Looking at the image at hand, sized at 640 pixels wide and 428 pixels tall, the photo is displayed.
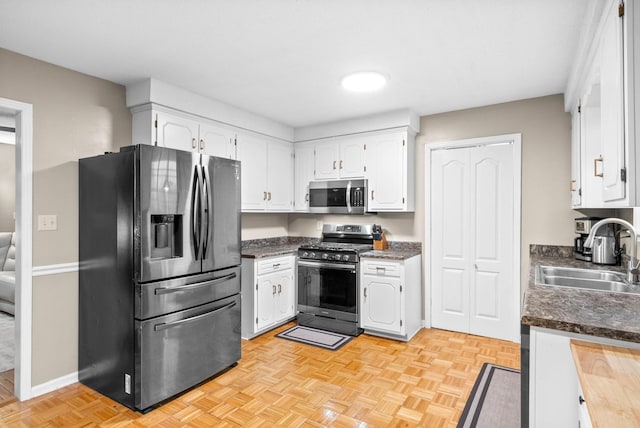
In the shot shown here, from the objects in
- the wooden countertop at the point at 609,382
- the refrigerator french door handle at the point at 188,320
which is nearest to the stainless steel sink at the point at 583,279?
the wooden countertop at the point at 609,382

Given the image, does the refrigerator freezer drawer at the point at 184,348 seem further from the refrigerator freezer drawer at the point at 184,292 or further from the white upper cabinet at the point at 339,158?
the white upper cabinet at the point at 339,158

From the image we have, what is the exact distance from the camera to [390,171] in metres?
3.88

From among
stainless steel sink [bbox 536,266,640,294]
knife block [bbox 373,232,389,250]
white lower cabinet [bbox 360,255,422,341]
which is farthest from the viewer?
knife block [bbox 373,232,389,250]

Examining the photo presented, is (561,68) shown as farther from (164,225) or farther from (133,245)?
(133,245)

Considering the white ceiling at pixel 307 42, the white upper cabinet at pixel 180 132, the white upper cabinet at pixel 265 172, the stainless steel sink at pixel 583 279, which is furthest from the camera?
the white upper cabinet at pixel 265 172

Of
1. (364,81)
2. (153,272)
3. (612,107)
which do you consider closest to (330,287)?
(153,272)

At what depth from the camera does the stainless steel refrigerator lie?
2.32 m

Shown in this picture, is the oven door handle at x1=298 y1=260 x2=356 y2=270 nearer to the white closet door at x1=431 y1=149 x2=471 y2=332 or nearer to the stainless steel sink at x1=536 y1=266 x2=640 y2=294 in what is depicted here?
the white closet door at x1=431 y1=149 x2=471 y2=332

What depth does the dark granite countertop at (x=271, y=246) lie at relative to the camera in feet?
12.1

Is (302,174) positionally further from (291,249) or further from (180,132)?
(180,132)

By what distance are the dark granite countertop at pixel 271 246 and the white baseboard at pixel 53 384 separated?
1.66 m

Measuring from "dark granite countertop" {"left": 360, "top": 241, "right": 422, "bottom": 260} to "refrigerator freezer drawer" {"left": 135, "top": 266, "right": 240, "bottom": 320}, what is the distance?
141 centimetres

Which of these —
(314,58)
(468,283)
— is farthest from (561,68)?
(468,283)


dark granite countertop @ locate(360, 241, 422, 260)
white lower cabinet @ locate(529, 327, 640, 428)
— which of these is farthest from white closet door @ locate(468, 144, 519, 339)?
white lower cabinet @ locate(529, 327, 640, 428)
